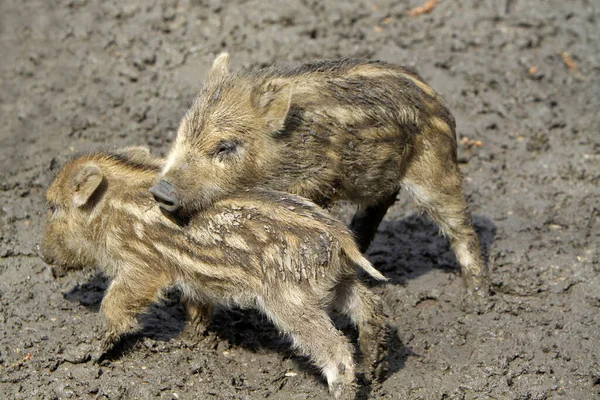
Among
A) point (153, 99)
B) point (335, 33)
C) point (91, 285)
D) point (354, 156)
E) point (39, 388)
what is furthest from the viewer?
point (335, 33)

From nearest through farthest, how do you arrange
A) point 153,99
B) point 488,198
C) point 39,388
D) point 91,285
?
point 39,388 < point 91,285 < point 488,198 < point 153,99

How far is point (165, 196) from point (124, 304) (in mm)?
731

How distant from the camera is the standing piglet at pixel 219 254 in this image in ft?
14.9

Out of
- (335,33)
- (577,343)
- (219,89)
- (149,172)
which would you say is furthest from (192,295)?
(335,33)

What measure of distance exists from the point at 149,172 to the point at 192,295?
2.44 feet

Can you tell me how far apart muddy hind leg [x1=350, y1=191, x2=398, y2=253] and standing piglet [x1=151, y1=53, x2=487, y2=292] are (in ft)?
1.22

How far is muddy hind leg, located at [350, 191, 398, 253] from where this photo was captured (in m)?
5.84

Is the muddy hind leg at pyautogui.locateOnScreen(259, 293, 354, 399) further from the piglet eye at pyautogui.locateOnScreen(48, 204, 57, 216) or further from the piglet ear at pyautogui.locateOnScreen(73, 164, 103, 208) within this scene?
the piglet eye at pyautogui.locateOnScreen(48, 204, 57, 216)

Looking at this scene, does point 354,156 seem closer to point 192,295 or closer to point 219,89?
point 219,89

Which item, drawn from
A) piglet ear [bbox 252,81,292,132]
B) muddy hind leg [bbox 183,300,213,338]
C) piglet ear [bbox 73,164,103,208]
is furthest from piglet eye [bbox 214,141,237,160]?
muddy hind leg [bbox 183,300,213,338]

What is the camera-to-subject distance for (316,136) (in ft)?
16.5

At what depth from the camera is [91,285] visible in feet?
18.5

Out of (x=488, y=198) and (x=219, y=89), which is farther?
(x=488, y=198)

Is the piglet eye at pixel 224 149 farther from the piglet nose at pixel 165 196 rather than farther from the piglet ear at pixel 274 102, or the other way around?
the piglet nose at pixel 165 196
